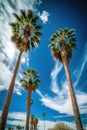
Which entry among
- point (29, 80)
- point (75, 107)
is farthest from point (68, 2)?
point (29, 80)

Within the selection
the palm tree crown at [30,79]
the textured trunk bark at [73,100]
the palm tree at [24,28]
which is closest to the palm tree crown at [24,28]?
the palm tree at [24,28]

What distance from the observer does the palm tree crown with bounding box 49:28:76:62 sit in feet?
60.0

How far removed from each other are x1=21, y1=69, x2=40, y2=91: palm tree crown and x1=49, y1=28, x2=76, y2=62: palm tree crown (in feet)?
27.8

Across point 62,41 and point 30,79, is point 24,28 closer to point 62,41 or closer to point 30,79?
point 62,41

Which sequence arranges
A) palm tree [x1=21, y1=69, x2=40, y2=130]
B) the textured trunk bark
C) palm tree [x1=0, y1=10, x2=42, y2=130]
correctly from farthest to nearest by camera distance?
palm tree [x1=21, y1=69, x2=40, y2=130]
palm tree [x1=0, y1=10, x2=42, y2=130]
the textured trunk bark

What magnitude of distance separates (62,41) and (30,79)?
1014cm

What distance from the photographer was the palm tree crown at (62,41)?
18.3 m

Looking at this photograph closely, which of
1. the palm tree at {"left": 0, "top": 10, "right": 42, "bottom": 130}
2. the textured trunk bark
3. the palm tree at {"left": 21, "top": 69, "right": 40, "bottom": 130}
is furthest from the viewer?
the palm tree at {"left": 21, "top": 69, "right": 40, "bottom": 130}

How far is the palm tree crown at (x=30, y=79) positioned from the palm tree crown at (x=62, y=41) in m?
8.46

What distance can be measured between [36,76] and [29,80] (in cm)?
170

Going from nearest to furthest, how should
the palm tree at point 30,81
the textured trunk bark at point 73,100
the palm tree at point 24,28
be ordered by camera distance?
the textured trunk bark at point 73,100, the palm tree at point 24,28, the palm tree at point 30,81

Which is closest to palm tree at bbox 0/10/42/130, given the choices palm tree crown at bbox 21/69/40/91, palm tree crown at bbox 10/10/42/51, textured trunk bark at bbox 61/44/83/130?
palm tree crown at bbox 10/10/42/51

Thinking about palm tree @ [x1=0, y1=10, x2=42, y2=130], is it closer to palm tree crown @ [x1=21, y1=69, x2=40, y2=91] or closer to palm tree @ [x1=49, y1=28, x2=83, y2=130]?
palm tree @ [x1=49, y1=28, x2=83, y2=130]

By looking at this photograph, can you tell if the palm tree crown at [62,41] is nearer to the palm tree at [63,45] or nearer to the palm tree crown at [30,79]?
the palm tree at [63,45]
